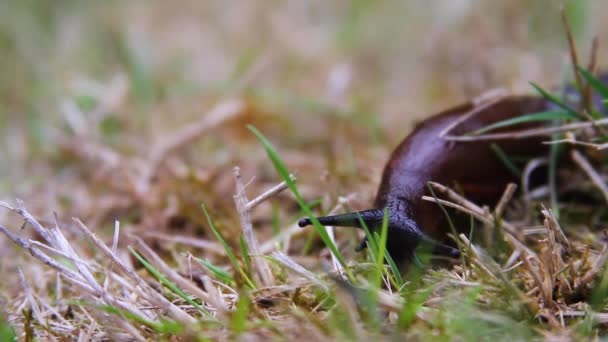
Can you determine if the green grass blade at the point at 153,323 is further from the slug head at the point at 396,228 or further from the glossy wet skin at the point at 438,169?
the glossy wet skin at the point at 438,169

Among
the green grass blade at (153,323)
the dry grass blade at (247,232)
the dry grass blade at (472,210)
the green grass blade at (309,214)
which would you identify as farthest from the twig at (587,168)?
the green grass blade at (153,323)

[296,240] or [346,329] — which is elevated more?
[346,329]

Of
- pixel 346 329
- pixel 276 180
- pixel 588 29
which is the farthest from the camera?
pixel 588 29

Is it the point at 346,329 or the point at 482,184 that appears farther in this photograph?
the point at 482,184

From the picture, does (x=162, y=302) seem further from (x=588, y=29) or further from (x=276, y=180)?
(x=588, y=29)

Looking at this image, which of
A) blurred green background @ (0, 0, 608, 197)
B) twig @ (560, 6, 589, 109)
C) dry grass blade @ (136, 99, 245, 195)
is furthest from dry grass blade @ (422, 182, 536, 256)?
dry grass blade @ (136, 99, 245, 195)

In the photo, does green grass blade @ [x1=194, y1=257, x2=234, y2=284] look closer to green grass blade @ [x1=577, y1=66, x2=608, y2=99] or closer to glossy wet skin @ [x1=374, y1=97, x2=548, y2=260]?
glossy wet skin @ [x1=374, y1=97, x2=548, y2=260]

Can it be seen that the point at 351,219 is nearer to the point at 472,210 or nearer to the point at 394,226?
the point at 394,226

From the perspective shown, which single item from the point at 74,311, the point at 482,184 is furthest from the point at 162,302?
the point at 482,184
